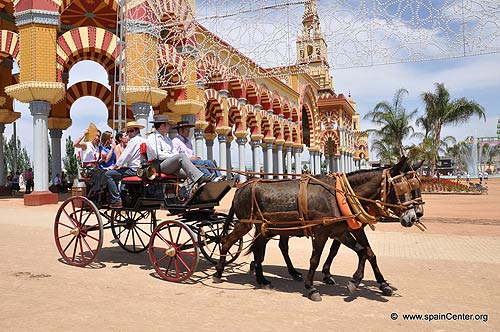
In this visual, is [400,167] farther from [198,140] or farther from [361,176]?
[198,140]

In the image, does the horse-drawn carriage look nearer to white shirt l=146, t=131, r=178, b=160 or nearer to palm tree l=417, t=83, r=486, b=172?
white shirt l=146, t=131, r=178, b=160

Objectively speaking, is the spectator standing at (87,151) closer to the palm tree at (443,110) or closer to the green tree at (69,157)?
the palm tree at (443,110)

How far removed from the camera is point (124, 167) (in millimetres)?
6055

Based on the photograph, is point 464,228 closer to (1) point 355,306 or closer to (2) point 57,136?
(1) point 355,306

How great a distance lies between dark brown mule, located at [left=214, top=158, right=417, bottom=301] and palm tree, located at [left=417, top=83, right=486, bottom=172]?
2480 centimetres

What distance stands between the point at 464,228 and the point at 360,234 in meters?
6.54

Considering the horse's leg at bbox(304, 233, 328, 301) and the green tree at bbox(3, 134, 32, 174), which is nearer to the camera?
the horse's leg at bbox(304, 233, 328, 301)

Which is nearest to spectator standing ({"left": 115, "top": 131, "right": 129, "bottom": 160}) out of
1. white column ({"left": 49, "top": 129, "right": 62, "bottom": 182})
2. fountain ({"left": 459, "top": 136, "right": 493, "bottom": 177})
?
white column ({"left": 49, "top": 129, "right": 62, "bottom": 182})

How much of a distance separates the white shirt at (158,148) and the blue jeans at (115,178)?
0.56m

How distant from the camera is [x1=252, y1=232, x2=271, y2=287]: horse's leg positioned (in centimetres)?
504

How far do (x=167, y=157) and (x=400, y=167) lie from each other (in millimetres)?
3040

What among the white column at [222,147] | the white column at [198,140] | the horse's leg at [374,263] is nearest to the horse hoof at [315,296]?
the horse's leg at [374,263]

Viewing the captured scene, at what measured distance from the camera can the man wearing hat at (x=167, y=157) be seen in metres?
5.23

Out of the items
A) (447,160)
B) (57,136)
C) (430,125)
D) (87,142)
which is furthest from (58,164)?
(447,160)
